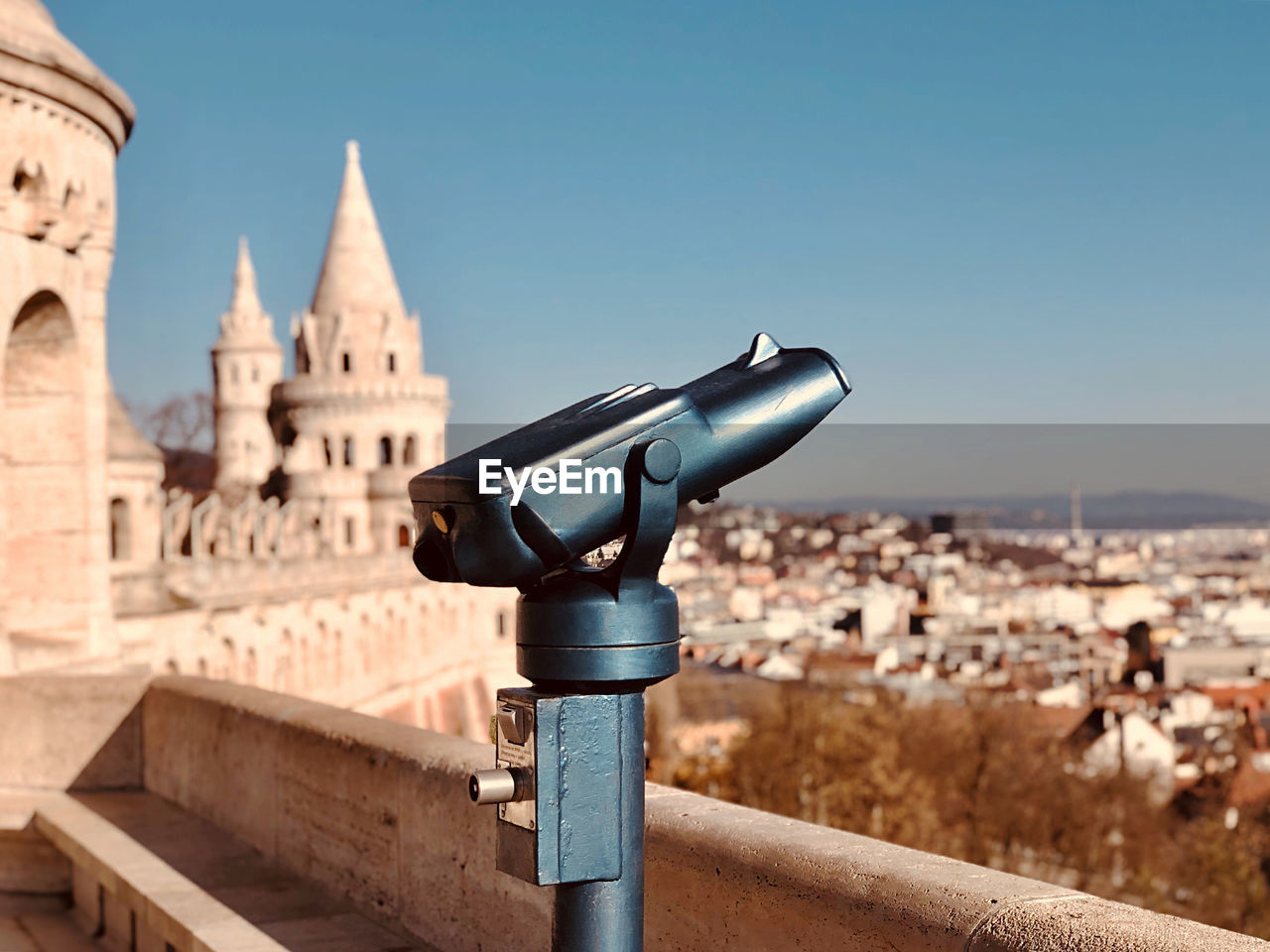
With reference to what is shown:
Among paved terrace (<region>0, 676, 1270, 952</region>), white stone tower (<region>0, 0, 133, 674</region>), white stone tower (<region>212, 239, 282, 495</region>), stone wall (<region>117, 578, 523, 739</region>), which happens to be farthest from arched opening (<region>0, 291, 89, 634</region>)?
white stone tower (<region>212, 239, 282, 495</region>)

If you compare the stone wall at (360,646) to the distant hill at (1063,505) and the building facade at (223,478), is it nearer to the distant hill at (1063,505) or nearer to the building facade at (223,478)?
the building facade at (223,478)

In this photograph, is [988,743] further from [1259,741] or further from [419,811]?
[419,811]

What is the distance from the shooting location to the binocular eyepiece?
1.84 meters

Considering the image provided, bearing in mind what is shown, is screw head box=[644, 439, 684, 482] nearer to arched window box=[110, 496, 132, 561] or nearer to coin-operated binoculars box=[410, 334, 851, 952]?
coin-operated binoculars box=[410, 334, 851, 952]

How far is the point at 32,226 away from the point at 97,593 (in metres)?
2.44

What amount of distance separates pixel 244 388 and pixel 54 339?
4059 cm

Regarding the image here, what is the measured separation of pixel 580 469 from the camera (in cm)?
186

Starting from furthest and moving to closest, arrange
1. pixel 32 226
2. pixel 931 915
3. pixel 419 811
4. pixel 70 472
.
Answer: pixel 70 472, pixel 32 226, pixel 419 811, pixel 931 915

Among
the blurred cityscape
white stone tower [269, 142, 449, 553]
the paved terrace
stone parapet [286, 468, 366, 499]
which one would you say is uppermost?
white stone tower [269, 142, 449, 553]

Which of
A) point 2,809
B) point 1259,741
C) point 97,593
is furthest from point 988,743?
point 2,809

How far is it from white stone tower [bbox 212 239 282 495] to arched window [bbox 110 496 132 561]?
2366 cm

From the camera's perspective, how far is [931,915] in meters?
2.12

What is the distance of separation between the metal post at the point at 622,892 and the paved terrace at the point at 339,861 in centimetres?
43

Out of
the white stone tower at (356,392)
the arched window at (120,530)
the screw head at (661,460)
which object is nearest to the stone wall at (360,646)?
the arched window at (120,530)
